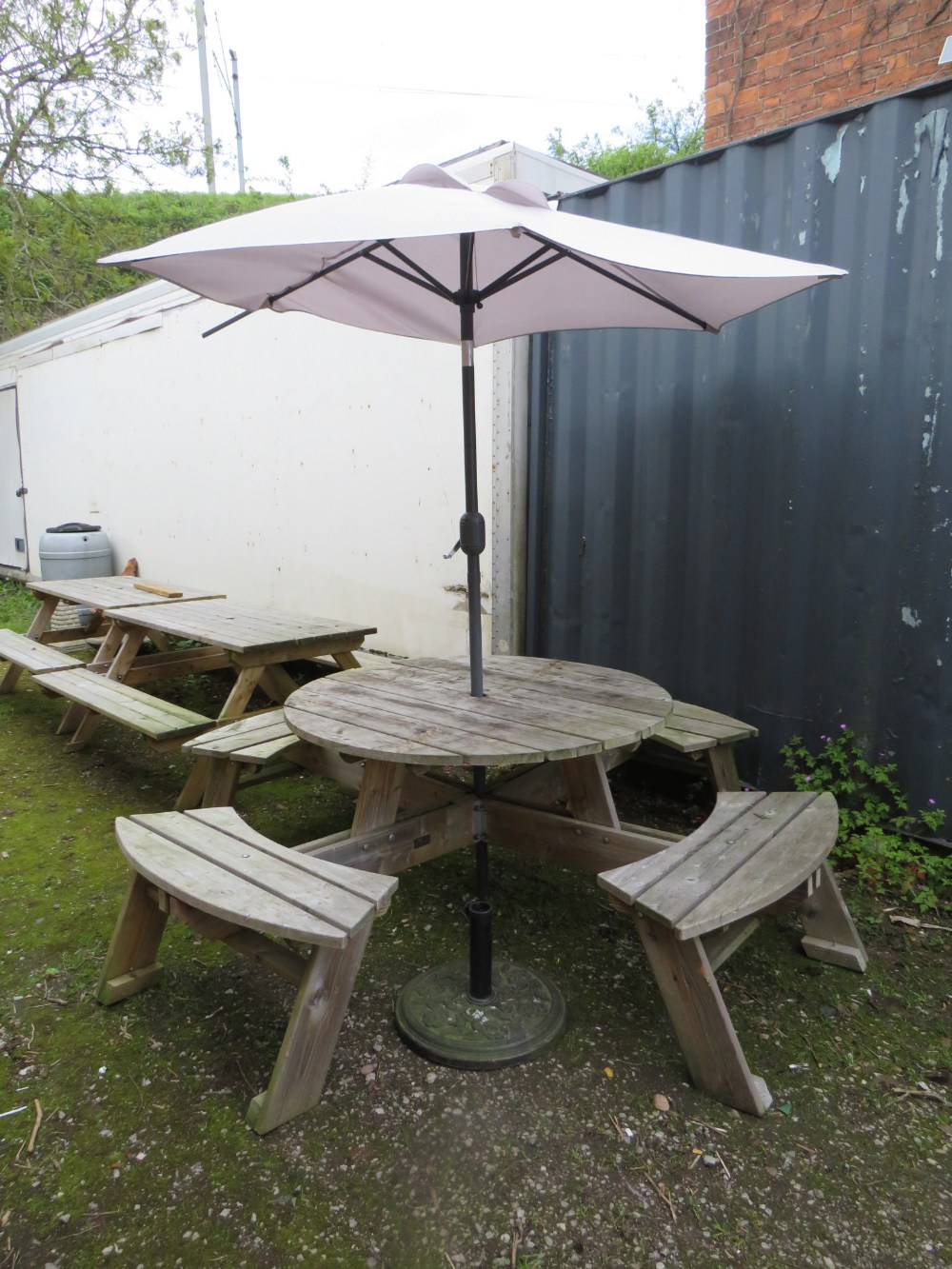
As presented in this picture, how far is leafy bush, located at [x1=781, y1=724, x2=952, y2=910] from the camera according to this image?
2.72 metres

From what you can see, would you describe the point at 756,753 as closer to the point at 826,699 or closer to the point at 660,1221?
the point at 826,699

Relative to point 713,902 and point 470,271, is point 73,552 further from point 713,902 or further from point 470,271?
point 713,902

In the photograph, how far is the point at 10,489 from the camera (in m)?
10.3

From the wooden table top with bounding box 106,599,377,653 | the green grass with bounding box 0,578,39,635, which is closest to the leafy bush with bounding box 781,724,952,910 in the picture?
the wooden table top with bounding box 106,599,377,653

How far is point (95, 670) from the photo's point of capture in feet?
15.2

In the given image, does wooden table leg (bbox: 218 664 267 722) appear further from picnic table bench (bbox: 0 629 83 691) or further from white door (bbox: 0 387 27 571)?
white door (bbox: 0 387 27 571)

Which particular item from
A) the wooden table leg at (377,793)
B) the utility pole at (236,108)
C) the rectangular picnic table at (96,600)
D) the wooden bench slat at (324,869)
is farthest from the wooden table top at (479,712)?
the utility pole at (236,108)

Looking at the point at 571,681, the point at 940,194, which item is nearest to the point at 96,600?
the point at 571,681

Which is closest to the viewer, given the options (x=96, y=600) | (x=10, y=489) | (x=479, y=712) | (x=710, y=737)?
(x=479, y=712)

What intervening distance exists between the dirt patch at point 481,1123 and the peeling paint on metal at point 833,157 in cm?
258

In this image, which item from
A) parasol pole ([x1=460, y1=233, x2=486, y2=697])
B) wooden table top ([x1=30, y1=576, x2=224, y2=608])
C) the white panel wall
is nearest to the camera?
parasol pole ([x1=460, y1=233, x2=486, y2=697])

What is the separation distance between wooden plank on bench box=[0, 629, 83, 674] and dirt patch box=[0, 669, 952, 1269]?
199 cm

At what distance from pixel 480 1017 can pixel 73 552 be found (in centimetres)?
701

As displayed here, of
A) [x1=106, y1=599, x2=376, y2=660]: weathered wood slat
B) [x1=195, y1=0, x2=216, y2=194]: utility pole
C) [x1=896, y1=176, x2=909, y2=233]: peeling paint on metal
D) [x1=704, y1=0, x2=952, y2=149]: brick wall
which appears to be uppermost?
[x1=195, y1=0, x2=216, y2=194]: utility pole
